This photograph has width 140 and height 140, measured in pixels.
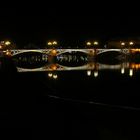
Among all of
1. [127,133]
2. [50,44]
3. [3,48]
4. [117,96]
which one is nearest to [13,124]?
[127,133]

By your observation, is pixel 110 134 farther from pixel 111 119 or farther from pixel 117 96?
pixel 117 96

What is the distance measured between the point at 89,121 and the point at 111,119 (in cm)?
45

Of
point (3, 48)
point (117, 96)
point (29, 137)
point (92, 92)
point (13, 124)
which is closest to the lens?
point (29, 137)

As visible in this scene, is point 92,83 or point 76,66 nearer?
point 92,83

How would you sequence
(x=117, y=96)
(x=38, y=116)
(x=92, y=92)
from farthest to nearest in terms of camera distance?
1. (x=92, y=92)
2. (x=117, y=96)
3. (x=38, y=116)

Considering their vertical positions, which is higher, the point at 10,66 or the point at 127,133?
the point at 10,66

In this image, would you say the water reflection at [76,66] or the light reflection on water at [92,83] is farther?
the water reflection at [76,66]

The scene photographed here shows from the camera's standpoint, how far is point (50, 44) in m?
53.7

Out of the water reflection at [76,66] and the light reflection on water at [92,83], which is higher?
the water reflection at [76,66]

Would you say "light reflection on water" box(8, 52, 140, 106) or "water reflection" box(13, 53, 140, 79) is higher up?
"water reflection" box(13, 53, 140, 79)

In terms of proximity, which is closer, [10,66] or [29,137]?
[29,137]

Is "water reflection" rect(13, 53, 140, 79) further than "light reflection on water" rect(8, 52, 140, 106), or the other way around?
"water reflection" rect(13, 53, 140, 79)

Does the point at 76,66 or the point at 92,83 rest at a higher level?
the point at 76,66

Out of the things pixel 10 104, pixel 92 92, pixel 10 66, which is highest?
pixel 10 66
